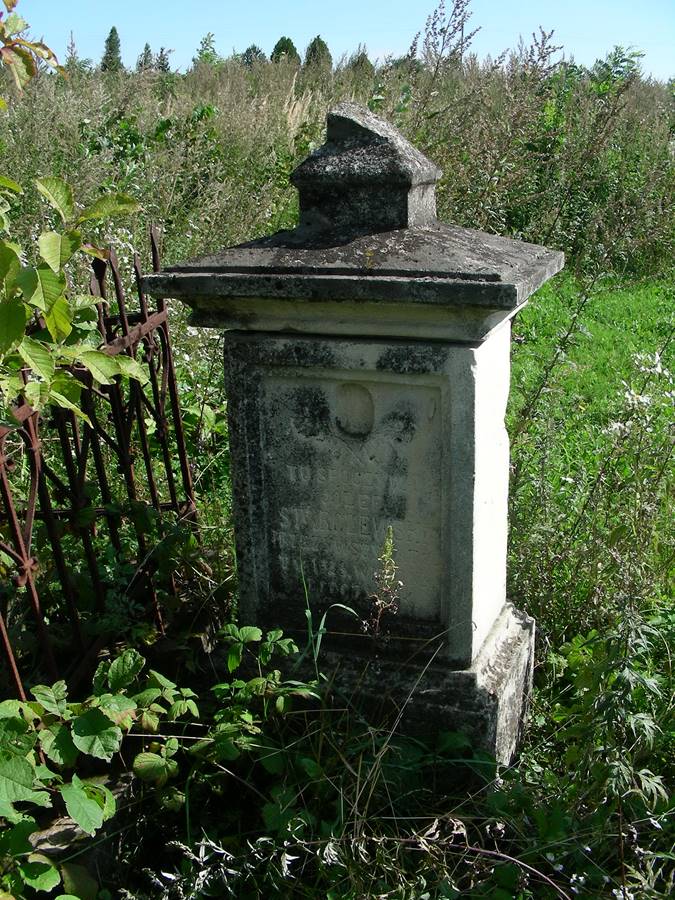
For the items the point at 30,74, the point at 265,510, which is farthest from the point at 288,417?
the point at 30,74

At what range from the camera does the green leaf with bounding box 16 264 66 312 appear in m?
1.74

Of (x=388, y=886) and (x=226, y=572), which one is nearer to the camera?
(x=388, y=886)

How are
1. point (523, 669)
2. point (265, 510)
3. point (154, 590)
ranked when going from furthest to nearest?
1. point (154, 590)
2. point (523, 669)
3. point (265, 510)

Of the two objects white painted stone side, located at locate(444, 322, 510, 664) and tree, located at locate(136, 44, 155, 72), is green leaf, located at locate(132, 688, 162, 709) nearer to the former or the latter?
white painted stone side, located at locate(444, 322, 510, 664)

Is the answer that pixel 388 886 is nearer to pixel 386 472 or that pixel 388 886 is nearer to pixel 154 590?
pixel 386 472

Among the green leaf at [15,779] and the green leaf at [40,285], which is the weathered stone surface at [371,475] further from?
the green leaf at [15,779]

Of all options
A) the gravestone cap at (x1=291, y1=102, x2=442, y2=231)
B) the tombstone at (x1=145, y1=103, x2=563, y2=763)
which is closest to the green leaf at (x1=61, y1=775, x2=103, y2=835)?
the tombstone at (x1=145, y1=103, x2=563, y2=763)

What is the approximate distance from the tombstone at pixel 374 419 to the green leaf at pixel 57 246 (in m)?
0.42

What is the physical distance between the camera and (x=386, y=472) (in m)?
2.31

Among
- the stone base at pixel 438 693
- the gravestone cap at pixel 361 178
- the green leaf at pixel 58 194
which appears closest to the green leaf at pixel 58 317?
the green leaf at pixel 58 194

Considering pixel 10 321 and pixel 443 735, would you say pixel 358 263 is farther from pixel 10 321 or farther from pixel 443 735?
pixel 443 735

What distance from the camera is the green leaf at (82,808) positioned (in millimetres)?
1815

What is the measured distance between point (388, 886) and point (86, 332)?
5.00 feet

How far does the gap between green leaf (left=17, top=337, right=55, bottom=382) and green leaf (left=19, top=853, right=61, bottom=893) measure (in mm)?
1039
